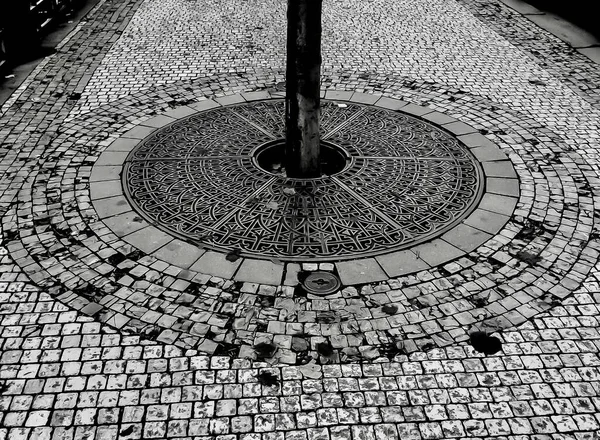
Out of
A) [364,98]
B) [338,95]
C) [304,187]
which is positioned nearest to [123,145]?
[304,187]

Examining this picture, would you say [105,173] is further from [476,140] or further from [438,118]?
[476,140]

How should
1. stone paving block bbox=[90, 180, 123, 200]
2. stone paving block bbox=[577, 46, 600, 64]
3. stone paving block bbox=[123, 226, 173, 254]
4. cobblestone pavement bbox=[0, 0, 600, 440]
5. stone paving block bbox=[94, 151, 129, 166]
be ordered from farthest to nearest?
stone paving block bbox=[577, 46, 600, 64]
stone paving block bbox=[94, 151, 129, 166]
stone paving block bbox=[90, 180, 123, 200]
stone paving block bbox=[123, 226, 173, 254]
cobblestone pavement bbox=[0, 0, 600, 440]

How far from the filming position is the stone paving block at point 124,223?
198 inches

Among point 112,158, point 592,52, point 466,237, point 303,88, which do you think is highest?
point 303,88

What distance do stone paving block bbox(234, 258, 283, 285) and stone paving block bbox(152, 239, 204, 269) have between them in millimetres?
421

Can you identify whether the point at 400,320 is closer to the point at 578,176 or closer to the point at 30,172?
the point at 578,176

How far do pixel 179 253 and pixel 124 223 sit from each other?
2.40ft

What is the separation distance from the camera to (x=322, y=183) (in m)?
5.75

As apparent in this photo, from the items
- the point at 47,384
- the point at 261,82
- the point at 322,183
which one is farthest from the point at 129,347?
the point at 261,82

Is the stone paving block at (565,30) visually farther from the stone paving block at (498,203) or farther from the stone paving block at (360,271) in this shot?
the stone paving block at (360,271)

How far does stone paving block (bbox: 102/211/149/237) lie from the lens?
198 inches

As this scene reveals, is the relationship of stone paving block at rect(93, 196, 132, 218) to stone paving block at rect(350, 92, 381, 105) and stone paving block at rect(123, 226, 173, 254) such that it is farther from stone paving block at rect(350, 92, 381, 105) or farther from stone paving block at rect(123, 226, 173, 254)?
stone paving block at rect(350, 92, 381, 105)

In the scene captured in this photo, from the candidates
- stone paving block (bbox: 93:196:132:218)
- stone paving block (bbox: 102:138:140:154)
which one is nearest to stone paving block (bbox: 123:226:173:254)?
stone paving block (bbox: 93:196:132:218)

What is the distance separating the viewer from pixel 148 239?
4930mm
